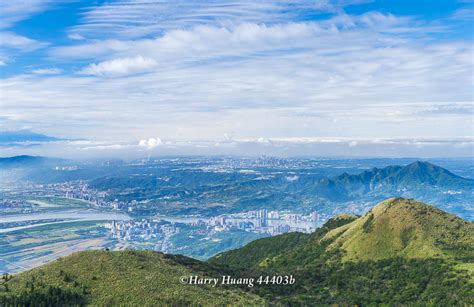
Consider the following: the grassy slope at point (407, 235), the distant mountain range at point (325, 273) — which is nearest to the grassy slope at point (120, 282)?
the distant mountain range at point (325, 273)

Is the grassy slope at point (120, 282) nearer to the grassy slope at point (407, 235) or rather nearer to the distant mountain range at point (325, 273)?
the distant mountain range at point (325, 273)

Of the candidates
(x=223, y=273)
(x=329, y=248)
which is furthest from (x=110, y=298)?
(x=329, y=248)

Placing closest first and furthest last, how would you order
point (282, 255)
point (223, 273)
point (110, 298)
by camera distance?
1. point (110, 298)
2. point (223, 273)
3. point (282, 255)

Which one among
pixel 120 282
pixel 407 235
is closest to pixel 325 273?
pixel 407 235

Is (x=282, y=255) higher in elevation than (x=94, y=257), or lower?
lower

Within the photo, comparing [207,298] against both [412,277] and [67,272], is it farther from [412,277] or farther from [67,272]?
[412,277]

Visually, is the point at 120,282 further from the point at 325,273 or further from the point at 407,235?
the point at 407,235
